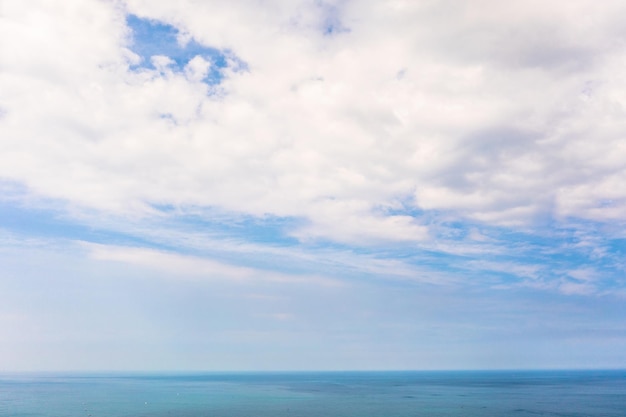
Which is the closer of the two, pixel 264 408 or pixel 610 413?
pixel 610 413

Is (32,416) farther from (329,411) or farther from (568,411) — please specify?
(568,411)

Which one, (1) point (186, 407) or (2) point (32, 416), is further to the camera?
(1) point (186, 407)

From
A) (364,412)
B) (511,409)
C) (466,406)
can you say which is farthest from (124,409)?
(511,409)

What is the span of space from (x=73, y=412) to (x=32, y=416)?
9.92m

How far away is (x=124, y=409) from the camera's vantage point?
114 m

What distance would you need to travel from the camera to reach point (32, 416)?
101062 millimetres

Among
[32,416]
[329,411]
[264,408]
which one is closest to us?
[32,416]

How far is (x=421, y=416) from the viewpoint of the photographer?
3981 inches

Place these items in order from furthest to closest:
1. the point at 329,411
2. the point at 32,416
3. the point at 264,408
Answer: the point at 264,408, the point at 329,411, the point at 32,416

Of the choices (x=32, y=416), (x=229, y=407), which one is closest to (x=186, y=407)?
(x=229, y=407)

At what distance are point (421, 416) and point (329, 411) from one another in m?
20.8

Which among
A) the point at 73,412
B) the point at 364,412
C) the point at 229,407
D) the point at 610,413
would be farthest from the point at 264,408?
the point at 610,413

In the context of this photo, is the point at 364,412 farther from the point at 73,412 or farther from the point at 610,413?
the point at 73,412

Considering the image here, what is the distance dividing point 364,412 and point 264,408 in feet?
83.1
